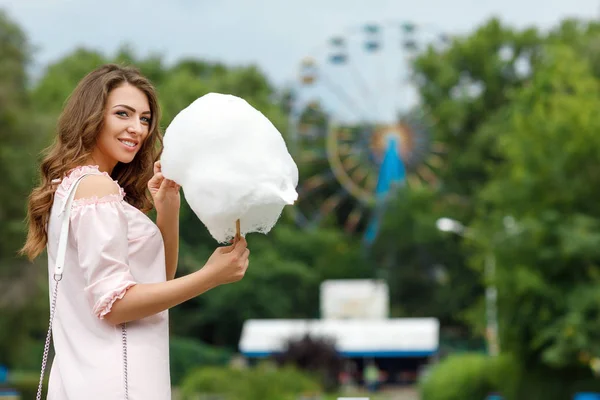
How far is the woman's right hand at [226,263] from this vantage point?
9.02 feet

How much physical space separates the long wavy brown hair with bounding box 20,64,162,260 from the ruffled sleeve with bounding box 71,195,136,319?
18 centimetres

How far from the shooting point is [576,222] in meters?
22.3

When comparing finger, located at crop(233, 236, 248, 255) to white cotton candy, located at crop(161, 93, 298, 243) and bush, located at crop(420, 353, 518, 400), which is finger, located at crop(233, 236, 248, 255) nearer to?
white cotton candy, located at crop(161, 93, 298, 243)

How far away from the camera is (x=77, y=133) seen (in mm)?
2969

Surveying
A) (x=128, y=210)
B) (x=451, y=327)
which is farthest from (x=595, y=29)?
(x=128, y=210)

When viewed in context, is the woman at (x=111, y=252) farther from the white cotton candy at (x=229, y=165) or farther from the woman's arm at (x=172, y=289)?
the white cotton candy at (x=229, y=165)

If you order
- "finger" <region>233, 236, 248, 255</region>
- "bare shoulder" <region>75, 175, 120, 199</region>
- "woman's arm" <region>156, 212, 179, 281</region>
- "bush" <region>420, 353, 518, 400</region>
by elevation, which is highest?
"bush" <region>420, 353, 518, 400</region>

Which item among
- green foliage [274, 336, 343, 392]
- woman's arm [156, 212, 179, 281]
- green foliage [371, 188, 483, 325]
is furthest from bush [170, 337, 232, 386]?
woman's arm [156, 212, 179, 281]

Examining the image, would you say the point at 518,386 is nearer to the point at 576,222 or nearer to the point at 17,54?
the point at 576,222

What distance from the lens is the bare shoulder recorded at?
285cm

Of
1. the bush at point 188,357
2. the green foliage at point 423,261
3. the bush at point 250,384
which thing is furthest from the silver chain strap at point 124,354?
the green foliage at point 423,261

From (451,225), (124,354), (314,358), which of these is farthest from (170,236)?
(451,225)

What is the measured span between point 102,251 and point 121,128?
39cm

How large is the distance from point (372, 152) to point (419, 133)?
109 inches
